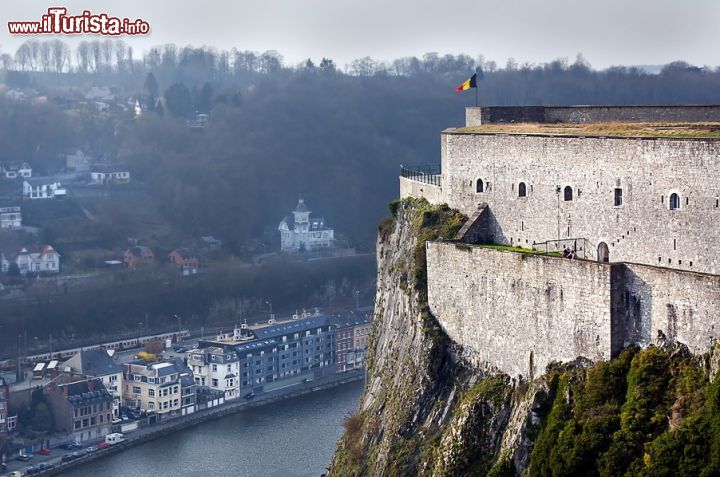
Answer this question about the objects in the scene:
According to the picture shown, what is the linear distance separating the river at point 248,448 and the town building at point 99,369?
11.9 feet

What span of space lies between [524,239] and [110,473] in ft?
68.1

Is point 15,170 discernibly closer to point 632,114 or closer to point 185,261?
point 185,261

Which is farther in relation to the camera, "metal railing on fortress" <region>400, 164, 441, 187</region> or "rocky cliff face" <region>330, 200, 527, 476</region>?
"metal railing on fortress" <region>400, 164, 441, 187</region>

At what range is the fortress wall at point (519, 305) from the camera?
53.2ft

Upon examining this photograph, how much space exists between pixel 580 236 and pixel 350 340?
114 feet

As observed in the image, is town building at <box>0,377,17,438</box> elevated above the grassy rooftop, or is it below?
below

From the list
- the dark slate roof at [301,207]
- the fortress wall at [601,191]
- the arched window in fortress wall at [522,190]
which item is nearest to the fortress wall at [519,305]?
the fortress wall at [601,191]

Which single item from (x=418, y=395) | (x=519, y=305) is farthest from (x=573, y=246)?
(x=418, y=395)

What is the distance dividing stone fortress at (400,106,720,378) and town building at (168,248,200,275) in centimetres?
4315

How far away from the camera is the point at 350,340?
173 feet

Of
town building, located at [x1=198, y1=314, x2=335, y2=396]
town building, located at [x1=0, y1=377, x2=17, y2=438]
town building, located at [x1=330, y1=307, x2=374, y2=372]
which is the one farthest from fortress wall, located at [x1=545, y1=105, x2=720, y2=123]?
town building, located at [x1=330, y1=307, x2=374, y2=372]

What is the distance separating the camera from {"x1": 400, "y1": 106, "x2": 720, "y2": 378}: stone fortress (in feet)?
51.5

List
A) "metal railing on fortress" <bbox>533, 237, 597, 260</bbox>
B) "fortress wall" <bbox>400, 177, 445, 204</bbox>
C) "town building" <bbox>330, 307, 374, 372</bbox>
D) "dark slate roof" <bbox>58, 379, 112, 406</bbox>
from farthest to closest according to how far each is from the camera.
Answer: "town building" <bbox>330, 307, 374, 372</bbox> < "dark slate roof" <bbox>58, 379, 112, 406</bbox> < "fortress wall" <bbox>400, 177, 445, 204</bbox> < "metal railing on fortress" <bbox>533, 237, 597, 260</bbox>

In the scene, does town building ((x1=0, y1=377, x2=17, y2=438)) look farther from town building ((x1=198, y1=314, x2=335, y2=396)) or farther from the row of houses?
town building ((x1=198, y1=314, x2=335, y2=396))
